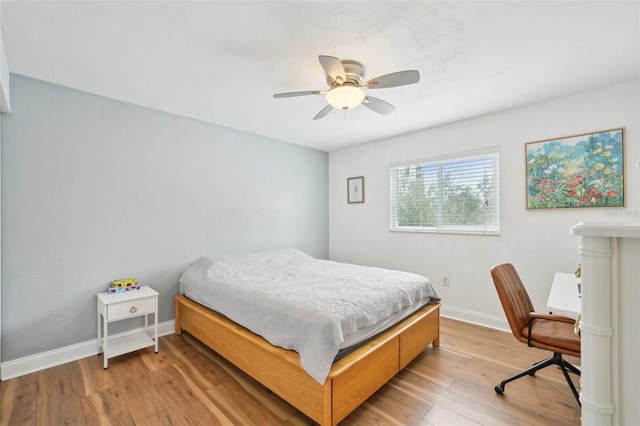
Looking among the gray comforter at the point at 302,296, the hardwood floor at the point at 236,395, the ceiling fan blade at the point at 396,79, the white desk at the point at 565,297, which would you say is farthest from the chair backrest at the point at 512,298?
the ceiling fan blade at the point at 396,79

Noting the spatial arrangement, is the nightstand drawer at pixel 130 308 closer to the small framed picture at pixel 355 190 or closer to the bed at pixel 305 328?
the bed at pixel 305 328

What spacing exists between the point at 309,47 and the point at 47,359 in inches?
128

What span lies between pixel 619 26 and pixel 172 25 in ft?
8.93

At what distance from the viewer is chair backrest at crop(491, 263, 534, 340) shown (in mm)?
1972

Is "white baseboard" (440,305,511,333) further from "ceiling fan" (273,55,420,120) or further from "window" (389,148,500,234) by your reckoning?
"ceiling fan" (273,55,420,120)

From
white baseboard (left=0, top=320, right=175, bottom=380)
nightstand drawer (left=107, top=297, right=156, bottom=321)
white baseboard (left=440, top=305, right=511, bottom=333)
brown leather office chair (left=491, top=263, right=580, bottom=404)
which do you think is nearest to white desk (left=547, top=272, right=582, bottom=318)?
brown leather office chair (left=491, top=263, right=580, bottom=404)

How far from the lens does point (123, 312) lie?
8.02ft

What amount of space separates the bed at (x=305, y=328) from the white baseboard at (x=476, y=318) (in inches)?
33.2

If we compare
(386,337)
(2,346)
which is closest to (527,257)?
(386,337)

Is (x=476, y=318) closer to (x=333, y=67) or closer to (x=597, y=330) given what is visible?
(x=597, y=330)

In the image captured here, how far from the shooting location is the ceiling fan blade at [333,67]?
169cm

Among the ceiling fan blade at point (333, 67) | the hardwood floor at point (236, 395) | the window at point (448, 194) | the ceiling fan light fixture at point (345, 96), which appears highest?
the ceiling fan blade at point (333, 67)

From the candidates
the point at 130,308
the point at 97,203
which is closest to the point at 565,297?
the point at 130,308

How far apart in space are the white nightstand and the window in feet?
10.0
